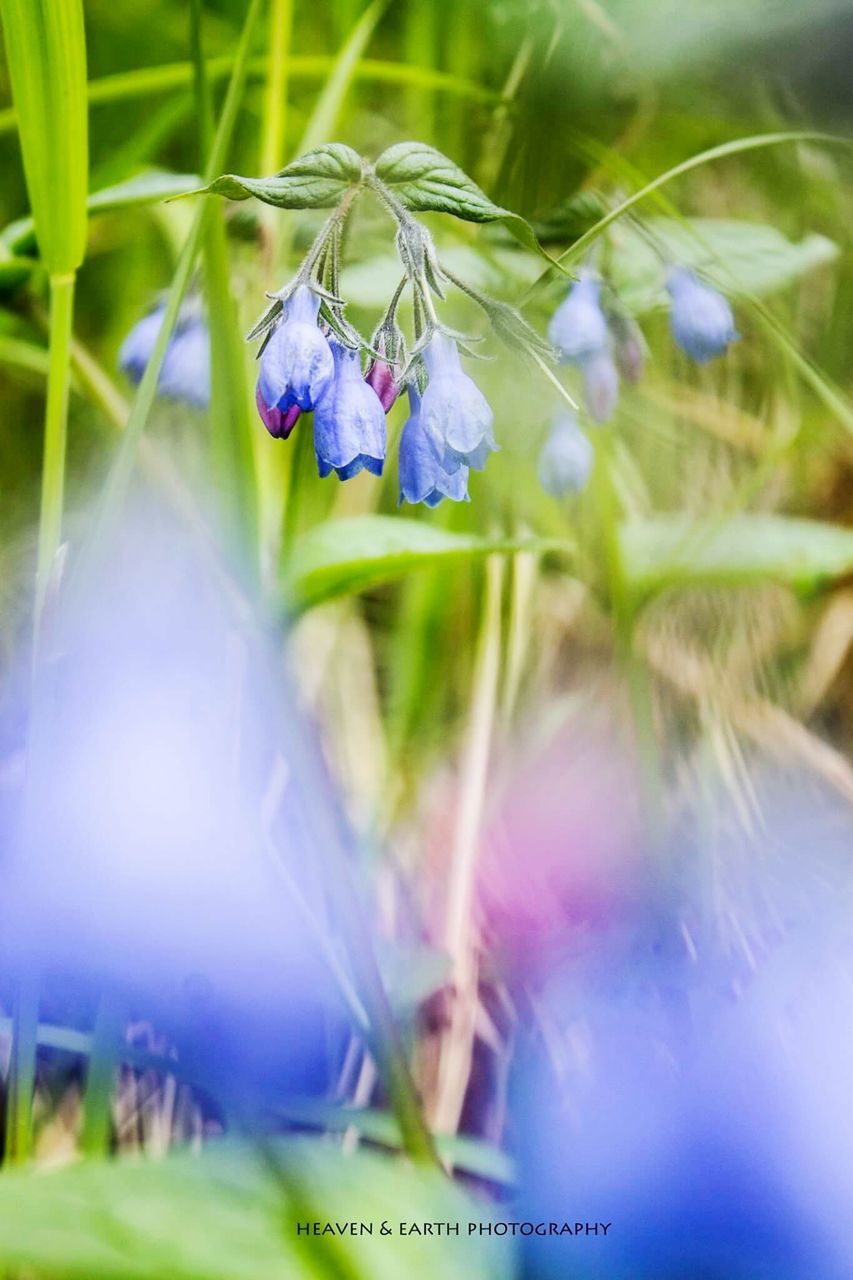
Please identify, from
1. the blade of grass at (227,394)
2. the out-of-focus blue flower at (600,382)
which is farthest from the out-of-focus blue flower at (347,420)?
the out-of-focus blue flower at (600,382)

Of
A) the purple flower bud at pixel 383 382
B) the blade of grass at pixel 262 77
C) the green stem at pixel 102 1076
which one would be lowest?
the green stem at pixel 102 1076

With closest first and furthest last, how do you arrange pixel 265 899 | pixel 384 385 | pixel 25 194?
pixel 384 385, pixel 265 899, pixel 25 194

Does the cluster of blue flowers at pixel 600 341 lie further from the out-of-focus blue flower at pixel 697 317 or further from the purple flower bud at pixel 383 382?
the purple flower bud at pixel 383 382

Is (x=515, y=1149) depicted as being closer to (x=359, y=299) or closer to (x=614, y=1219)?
(x=614, y=1219)

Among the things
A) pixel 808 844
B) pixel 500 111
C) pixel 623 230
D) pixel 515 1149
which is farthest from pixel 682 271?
pixel 515 1149

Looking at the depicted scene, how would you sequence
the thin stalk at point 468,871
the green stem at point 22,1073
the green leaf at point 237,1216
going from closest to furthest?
the green leaf at point 237,1216 < the green stem at point 22,1073 < the thin stalk at point 468,871
